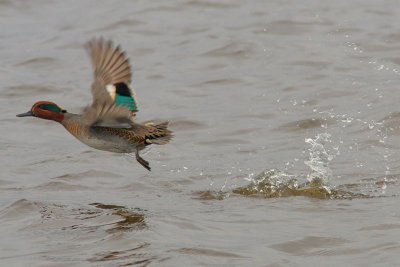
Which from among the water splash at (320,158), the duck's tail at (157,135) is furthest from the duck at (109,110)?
the water splash at (320,158)

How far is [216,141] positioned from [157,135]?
221cm

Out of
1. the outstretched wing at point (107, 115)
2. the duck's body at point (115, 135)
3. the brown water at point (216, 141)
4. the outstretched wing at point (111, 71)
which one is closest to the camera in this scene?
the brown water at point (216, 141)

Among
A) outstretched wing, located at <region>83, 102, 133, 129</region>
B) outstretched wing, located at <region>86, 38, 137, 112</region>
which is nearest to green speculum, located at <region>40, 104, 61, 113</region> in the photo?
outstretched wing, located at <region>83, 102, 133, 129</region>

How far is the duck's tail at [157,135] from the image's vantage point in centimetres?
793

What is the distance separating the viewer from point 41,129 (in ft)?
35.8

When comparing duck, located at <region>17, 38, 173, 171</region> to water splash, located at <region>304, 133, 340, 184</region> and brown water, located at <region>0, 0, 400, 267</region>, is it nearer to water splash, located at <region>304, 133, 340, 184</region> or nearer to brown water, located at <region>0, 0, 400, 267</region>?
brown water, located at <region>0, 0, 400, 267</region>

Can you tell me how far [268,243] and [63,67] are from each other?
7.00 metres

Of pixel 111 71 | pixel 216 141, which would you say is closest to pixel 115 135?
pixel 111 71

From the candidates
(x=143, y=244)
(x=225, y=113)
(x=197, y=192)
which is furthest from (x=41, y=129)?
(x=143, y=244)

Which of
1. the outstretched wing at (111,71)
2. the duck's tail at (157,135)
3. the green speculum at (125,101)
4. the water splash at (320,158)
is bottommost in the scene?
the water splash at (320,158)

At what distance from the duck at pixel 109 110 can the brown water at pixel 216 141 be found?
52 centimetres

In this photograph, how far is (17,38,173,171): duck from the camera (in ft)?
24.7

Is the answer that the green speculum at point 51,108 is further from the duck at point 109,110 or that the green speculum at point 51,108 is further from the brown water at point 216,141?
the brown water at point 216,141

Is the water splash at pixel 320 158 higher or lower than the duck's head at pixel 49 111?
lower
